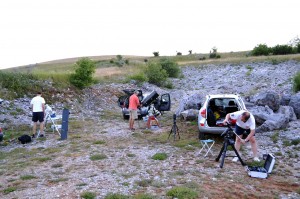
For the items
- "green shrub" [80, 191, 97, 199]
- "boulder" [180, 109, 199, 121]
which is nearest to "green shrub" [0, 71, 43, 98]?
"boulder" [180, 109, 199, 121]

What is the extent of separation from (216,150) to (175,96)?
20.6m

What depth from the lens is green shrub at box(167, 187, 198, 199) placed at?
6.01 m

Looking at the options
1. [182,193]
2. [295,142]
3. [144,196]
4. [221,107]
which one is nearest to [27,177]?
[144,196]

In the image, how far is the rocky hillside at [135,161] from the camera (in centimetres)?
660

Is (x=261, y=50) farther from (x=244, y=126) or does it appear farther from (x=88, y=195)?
(x=88, y=195)

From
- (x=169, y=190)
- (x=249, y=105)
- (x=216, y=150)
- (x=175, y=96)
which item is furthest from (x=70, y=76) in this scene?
(x=169, y=190)

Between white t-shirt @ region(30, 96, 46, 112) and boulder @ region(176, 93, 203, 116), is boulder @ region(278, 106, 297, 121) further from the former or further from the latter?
white t-shirt @ region(30, 96, 46, 112)

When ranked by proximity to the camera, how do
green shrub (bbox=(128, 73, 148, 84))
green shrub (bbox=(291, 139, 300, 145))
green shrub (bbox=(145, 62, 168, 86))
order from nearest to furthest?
1. green shrub (bbox=(291, 139, 300, 145))
2. green shrub (bbox=(128, 73, 148, 84))
3. green shrub (bbox=(145, 62, 168, 86))

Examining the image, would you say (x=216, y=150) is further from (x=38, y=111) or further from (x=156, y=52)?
(x=156, y=52)

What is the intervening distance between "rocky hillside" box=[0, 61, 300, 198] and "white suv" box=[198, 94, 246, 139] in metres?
0.60

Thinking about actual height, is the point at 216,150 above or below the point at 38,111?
below

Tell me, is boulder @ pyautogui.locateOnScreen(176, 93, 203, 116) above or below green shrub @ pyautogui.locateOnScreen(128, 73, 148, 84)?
below

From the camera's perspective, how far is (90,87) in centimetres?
2617

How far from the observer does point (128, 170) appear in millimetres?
7988
